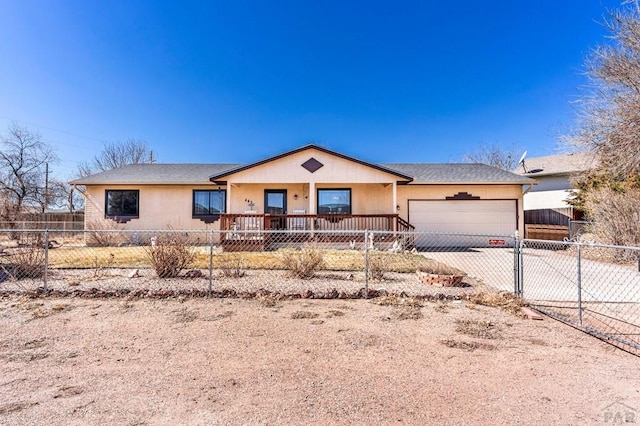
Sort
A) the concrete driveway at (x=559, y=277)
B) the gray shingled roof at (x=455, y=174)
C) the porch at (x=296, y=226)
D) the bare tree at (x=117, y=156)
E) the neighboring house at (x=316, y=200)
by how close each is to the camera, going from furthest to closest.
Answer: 1. the bare tree at (x=117, y=156)
2. the neighboring house at (x=316, y=200)
3. the gray shingled roof at (x=455, y=174)
4. the porch at (x=296, y=226)
5. the concrete driveway at (x=559, y=277)

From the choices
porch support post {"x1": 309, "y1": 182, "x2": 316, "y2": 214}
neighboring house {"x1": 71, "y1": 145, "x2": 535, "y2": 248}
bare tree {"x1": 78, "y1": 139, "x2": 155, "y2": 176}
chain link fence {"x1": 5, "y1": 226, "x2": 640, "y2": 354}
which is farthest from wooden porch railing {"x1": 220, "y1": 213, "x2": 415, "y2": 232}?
bare tree {"x1": 78, "y1": 139, "x2": 155, "y2": 176}

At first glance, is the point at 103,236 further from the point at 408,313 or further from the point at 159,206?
the point at 408,313

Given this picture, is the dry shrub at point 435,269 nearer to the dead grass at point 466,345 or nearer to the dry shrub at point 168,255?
the dead grass at point 466,345

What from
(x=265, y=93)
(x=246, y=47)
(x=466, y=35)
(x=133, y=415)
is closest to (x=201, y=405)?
(x=133, y=415)

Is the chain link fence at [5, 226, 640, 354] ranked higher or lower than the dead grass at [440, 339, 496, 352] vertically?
higher

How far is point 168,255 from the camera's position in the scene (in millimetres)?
6648

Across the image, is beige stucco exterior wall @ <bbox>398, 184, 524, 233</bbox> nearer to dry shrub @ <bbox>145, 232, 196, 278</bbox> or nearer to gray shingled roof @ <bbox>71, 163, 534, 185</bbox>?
gray shingled roof @ <bbox>71, 163, 534, 185</bbox>

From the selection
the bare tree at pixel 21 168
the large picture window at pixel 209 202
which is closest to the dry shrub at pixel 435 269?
the large picture window at pixel 209 202

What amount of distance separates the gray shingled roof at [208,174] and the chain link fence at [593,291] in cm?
547

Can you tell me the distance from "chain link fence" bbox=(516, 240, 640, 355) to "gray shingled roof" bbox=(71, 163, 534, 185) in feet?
17.9

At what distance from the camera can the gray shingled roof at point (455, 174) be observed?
47.8 ft

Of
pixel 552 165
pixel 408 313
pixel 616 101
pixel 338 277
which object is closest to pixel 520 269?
pixel 408 313

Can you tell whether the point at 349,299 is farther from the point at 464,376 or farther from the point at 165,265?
the point at 165,265

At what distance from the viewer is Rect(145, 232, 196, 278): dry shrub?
6652mm
